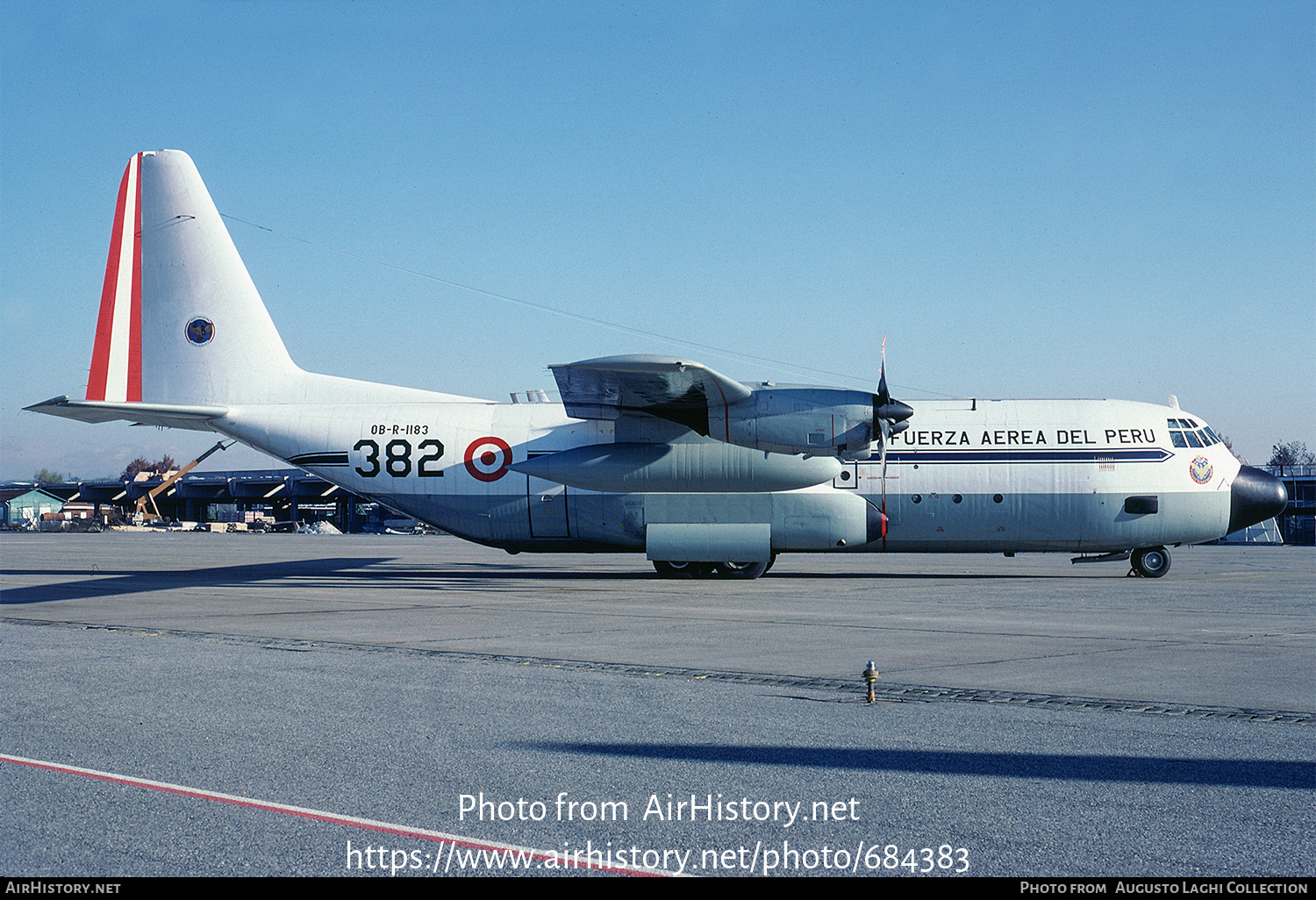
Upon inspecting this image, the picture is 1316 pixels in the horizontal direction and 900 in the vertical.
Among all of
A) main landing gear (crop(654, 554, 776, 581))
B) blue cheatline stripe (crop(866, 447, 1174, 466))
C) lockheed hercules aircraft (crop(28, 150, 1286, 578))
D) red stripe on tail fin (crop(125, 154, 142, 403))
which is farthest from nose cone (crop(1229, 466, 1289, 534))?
red stripe on tail fin (crop(125, 154, 142, 403))

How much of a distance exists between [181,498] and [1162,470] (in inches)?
4704

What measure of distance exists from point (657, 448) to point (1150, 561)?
44.6 ft

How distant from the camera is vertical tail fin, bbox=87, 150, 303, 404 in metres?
28.5

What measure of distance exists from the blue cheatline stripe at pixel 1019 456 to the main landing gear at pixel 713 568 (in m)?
4.08

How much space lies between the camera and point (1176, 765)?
24.4ft

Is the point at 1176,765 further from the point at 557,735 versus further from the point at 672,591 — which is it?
the point at 672,591

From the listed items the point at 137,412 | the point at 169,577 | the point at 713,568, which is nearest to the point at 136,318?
the point at 137,412

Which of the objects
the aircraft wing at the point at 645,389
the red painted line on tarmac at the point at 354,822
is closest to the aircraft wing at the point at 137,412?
the aircraft wing at the point at 645,389

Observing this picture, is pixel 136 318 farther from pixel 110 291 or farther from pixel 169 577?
pixel 169 577

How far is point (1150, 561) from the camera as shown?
28.0 meters

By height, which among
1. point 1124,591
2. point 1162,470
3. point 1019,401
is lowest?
point 1124,591

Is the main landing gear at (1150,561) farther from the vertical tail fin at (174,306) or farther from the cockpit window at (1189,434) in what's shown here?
the vertical tail fin at (174,306)
